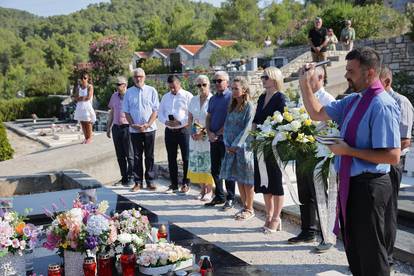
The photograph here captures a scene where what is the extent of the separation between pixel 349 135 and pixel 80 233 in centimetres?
185

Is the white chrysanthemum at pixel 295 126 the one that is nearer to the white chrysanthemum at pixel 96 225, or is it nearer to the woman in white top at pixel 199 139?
the white chrysanthemum at pixel 96 225

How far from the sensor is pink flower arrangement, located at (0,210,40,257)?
289 centimetres

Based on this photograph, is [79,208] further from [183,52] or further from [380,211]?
[183,52]

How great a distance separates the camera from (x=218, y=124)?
605cm

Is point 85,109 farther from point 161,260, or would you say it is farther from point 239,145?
point 161,260

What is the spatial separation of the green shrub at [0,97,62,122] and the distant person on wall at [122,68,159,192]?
70.1 ft

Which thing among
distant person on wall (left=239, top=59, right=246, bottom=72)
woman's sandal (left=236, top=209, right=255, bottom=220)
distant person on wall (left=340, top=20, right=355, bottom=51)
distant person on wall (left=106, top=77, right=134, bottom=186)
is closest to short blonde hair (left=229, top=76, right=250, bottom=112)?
woman's sandal (left=236, top=209, right=255, bottom=220)

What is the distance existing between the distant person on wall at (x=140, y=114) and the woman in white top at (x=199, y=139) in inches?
29.5

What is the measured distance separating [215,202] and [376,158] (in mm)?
3812

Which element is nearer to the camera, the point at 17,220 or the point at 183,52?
the point at 17,220

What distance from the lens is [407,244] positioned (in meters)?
4.28

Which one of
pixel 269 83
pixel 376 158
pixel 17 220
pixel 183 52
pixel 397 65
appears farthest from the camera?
pixel 183 52

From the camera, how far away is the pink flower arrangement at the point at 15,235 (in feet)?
9.48

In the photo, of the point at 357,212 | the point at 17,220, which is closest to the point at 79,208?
the point at 17,220
